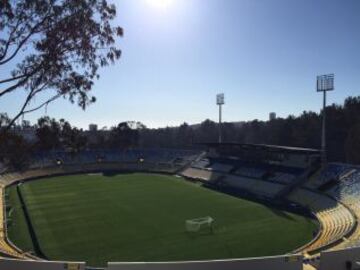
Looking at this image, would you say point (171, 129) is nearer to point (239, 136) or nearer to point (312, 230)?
point (239, 136)

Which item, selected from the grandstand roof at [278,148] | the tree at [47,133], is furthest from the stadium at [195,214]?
the tree at [47,133]

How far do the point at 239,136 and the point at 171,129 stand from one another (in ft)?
82.6

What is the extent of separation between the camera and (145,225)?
30.3 meters

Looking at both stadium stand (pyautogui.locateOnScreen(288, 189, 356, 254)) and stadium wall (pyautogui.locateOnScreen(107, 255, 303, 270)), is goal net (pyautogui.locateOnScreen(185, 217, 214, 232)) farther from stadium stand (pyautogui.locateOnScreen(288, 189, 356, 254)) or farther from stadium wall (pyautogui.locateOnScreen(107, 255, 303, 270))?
stadium wall (pyautogui.locateOnScreen(107, 255, 303, 270))

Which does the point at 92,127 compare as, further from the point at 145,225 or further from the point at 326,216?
the point at 326,216

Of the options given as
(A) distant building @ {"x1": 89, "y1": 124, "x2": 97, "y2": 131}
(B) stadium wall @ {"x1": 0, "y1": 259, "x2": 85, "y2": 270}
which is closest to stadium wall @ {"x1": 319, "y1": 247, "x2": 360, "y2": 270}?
(B) stadium wall @ {"x1": 0, "y1": 259, "x2": 85, "y2": 270}

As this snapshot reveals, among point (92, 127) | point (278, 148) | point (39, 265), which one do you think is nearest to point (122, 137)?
point (92, 127)

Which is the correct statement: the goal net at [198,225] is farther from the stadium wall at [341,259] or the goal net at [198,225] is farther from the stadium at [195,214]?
the stadium wall at [341,259]

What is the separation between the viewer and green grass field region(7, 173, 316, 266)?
2395 centimetres

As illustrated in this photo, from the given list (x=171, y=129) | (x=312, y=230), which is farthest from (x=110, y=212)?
(x=171, y=129)

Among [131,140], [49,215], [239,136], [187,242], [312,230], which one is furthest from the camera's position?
[239,136]

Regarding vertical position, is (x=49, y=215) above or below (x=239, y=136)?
below

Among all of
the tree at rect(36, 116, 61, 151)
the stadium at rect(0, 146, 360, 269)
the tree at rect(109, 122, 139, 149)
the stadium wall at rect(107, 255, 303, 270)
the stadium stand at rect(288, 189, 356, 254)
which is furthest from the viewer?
the tree at rect(109, 122, 139, 149)

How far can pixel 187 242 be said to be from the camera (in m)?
25.8
